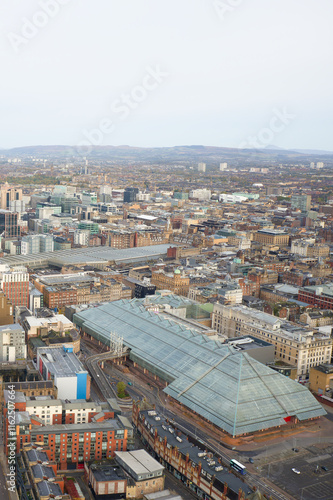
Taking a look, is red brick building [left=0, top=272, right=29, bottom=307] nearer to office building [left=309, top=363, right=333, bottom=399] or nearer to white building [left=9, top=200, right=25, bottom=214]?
office building [left=309, top=363, right=333, bottom=399]

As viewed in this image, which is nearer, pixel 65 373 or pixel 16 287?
pixel 65 373

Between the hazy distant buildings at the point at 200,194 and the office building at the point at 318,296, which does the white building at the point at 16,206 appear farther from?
the office building at the point at 318,296

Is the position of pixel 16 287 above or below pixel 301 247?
above

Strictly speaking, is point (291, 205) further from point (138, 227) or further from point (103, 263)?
point (103, 263)

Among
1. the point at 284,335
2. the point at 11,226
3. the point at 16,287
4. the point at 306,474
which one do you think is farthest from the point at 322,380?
the point at 11,226

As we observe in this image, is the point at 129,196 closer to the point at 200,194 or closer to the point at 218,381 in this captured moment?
the point at 200,194

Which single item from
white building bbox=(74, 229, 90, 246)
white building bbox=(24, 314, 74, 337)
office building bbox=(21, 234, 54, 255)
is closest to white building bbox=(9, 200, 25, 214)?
white building bbox=(74, 229, 90, 246)

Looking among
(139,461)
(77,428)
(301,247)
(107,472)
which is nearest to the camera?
(107,472)
